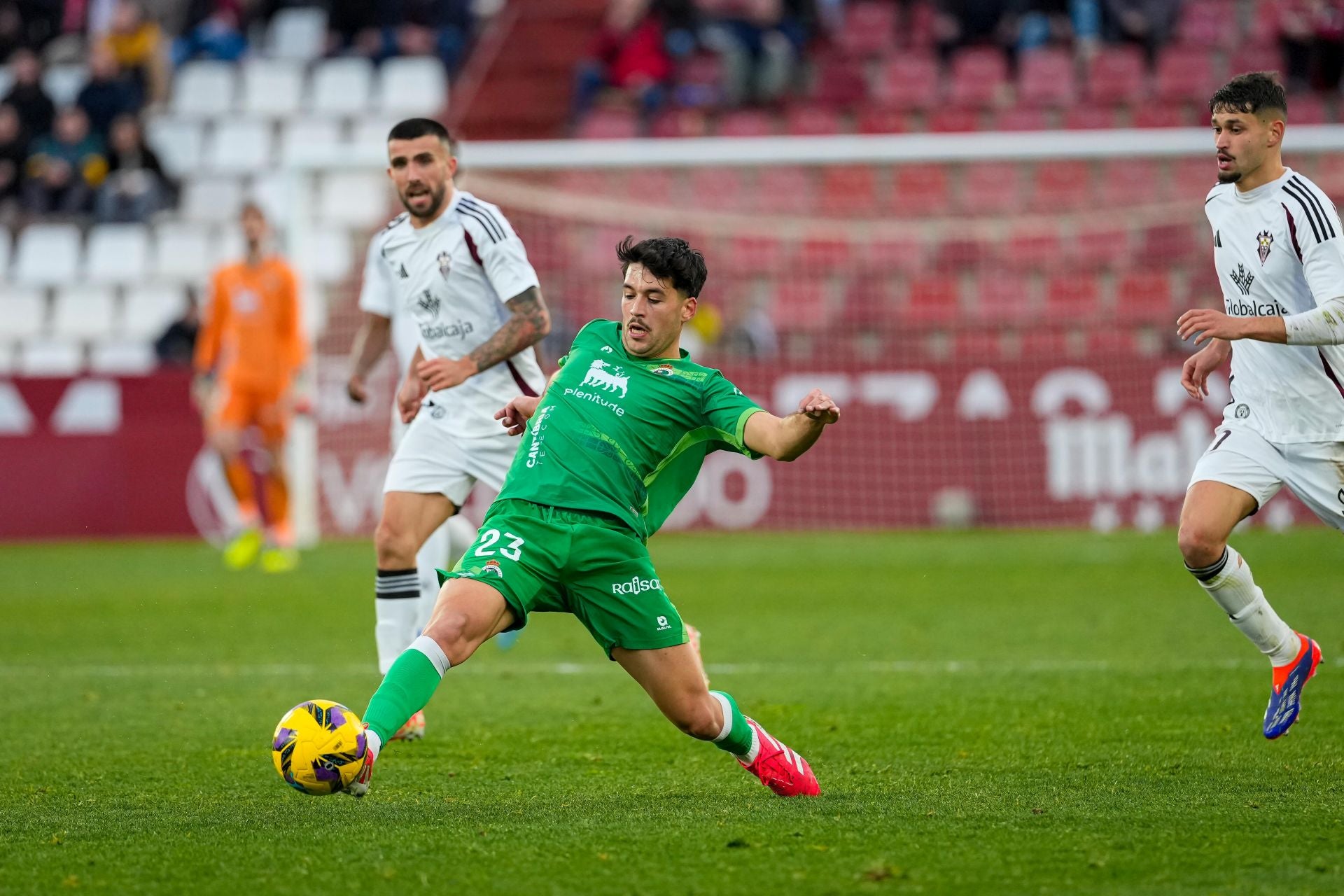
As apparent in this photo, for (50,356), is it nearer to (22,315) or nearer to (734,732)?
(22,315)

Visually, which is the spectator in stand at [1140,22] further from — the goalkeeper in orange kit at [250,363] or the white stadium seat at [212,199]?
the white stadium seat at [212,199]

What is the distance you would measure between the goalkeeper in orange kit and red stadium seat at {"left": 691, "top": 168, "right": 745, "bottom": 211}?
5.67 m

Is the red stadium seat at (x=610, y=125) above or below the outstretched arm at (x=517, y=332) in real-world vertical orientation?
above

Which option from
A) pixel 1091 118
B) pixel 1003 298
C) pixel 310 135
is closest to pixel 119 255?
pixel 310 135

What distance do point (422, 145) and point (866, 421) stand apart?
10.1m

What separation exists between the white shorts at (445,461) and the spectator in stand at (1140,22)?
14.9 meters

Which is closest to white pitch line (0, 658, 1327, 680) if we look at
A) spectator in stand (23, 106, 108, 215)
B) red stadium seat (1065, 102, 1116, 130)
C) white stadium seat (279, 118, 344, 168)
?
red stadium seat (1065, 102, 1116, 130)

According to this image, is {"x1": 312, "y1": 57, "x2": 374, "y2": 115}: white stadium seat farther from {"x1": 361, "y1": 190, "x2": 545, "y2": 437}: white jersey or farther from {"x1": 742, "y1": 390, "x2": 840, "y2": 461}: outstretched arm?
{"x1": 742, "y1": 390, "x2": 840, "y2": 461}: outstretched arm

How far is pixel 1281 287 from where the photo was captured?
6.27 metres

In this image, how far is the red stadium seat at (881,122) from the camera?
20.0 m

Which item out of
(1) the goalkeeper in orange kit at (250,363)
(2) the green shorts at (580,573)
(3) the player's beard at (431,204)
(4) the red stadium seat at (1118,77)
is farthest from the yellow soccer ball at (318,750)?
(4) the red stadium seat at (1118,77)

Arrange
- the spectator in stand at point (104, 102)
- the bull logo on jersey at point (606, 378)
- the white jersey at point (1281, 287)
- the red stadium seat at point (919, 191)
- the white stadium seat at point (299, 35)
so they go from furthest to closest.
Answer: the white stadium seat at point (299, 35) < the spectator in stand at point (104, 102) < the red stadium seat at point (919, 191) < the white jersey at point (1281, 287) < the bull logo on jersey at point (606, 378)

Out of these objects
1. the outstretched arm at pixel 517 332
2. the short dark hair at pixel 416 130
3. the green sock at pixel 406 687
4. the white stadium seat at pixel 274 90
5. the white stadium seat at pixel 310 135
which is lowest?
the green sock at pixel 406 687

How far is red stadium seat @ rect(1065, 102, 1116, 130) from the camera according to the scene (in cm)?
1972
